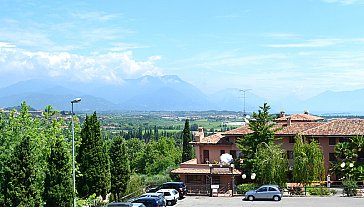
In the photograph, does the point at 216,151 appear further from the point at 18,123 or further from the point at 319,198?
the point at 18,123

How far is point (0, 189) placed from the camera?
107 feet

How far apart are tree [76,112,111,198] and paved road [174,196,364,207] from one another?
704 cm

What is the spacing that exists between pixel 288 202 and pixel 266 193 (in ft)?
8.08

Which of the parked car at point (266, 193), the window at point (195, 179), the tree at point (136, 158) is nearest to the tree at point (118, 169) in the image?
the window at point (195, 179)

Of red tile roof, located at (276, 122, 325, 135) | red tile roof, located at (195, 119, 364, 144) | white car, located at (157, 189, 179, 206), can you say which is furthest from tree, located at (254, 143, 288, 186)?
white car, located at (157, 189, 179, 206)

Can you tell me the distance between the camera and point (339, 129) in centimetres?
5634

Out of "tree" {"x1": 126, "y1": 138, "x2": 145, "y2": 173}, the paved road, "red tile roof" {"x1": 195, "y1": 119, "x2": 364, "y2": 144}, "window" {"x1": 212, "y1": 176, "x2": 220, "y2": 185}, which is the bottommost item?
"tree" {"x1": 126, "y1": 138, "x2": 145, "y2": 173}

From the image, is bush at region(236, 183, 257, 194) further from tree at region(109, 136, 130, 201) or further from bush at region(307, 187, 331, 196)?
tree at region(109, 136, 130, 201)

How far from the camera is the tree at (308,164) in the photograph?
50.6 m

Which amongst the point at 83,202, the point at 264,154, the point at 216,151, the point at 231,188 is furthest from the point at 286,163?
the point at 83,202

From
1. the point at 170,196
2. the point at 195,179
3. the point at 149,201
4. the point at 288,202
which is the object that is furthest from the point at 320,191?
the point at 149,201

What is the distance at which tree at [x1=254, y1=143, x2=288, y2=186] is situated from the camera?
50531mm

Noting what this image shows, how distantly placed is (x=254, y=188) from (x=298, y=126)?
13.1 m

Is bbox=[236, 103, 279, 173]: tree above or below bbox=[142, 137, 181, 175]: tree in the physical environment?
above
